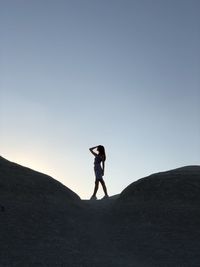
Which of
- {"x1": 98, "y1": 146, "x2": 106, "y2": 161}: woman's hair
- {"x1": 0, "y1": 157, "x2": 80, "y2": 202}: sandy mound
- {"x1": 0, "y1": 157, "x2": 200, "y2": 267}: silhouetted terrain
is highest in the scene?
{"x1": 98, "y1": 146, "x2": 106, "y2": 161}: woman's hair

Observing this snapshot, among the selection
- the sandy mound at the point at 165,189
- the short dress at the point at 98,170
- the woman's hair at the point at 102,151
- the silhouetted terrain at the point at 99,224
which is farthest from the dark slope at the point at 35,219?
the sandy mound at the point at 165,189

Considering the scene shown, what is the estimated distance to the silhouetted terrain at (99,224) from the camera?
1994 centimetres

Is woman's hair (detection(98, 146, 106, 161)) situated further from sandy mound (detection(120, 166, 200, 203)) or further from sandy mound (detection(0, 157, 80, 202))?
sandy mound (detection(0, 157, 80, 202))

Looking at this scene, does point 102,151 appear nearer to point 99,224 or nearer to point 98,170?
point 98,170

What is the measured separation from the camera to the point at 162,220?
87.0 feet

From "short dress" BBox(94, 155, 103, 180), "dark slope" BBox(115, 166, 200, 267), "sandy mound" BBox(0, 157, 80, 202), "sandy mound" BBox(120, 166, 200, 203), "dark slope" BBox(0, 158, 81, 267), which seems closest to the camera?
"dark slope" BBox(0, 158, 81, 267)

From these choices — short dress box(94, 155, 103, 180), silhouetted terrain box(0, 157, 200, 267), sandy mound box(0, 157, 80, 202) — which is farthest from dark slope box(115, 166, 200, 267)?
sandy mound box(0, 157, 80, 202)

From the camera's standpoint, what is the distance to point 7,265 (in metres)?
17.7

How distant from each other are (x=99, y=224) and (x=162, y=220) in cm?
360

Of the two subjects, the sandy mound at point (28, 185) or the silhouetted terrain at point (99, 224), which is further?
the sandy mound at point (28, 185)

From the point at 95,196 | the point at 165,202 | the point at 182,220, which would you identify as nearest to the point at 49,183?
the point at 95,196

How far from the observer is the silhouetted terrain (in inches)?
785

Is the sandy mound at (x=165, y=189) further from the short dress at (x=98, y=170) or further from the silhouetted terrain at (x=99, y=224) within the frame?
the short dress at (x=98, y=170)

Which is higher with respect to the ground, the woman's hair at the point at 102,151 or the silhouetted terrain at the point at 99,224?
the woman's hair at the point at 102,151
